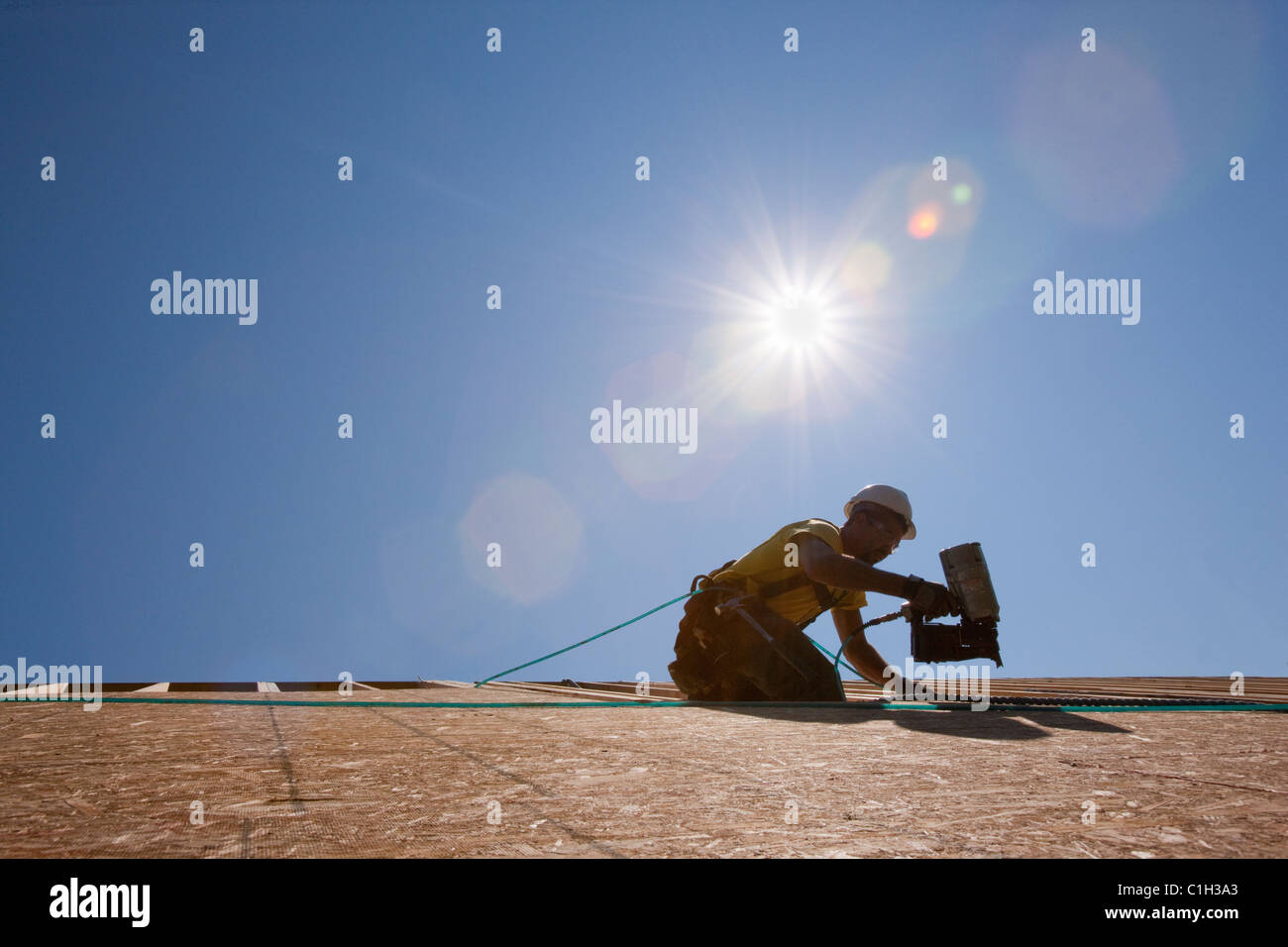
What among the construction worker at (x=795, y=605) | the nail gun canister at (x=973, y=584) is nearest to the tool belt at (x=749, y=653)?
the construction worker at (x=795, y=605)

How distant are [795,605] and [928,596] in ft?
2.64

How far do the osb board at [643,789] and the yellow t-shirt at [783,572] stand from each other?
58.3 inches

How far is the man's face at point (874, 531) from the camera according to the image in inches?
195

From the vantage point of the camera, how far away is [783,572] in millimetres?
4688

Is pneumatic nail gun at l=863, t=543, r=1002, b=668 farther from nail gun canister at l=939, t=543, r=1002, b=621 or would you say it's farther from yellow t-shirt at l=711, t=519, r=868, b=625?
yellow t-shirt at l=711, t=519, r=868, b=625

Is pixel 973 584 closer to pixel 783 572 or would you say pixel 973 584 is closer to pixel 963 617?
pixel 963 617

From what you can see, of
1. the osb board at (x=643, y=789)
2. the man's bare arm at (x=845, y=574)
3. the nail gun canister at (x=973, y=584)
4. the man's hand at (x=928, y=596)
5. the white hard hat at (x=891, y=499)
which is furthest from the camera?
the white hard hat at (x=891, y=499)

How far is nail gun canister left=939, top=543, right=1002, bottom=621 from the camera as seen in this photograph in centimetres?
451

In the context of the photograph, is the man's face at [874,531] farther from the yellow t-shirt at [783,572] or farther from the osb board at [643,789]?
the osb board at [643,789]

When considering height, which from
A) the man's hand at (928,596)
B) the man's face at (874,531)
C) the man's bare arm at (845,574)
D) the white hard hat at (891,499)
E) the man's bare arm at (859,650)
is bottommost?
the man's bare arm at (859,650)

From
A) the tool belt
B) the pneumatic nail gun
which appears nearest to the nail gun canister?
the pneumatic nail gun

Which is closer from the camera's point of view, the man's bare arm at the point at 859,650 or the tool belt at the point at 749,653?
the tool belt at the point at 749,653

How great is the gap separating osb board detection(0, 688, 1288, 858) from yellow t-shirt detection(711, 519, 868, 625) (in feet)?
4.86

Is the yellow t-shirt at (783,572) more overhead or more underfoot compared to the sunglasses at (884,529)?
more underfoot
